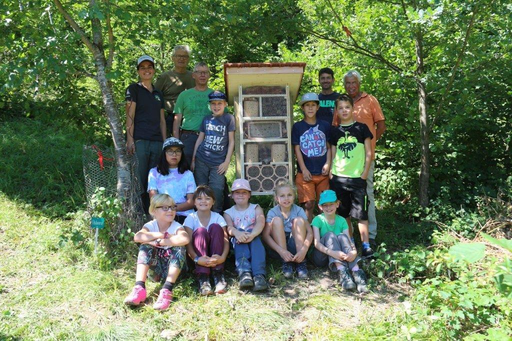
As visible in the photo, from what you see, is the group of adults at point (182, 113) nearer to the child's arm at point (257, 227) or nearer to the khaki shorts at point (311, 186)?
the khaki shorts at point (311, 186)

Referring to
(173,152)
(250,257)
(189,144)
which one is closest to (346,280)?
(250,257)

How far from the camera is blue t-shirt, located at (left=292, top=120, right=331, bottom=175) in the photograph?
16.6ft

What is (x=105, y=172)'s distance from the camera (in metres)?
5.27

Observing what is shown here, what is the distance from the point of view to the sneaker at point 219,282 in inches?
164

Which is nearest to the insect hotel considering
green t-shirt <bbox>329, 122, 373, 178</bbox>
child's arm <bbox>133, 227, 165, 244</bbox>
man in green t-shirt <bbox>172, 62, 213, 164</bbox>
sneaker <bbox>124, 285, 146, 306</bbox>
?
man in green t-shirt <bbox>172, 62, 213, 164</bbox>

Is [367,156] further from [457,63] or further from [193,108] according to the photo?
[193,108]

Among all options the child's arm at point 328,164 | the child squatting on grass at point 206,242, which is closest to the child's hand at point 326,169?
the child's arm at point 328,164

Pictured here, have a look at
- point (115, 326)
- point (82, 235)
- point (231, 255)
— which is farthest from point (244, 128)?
point (115, 326)

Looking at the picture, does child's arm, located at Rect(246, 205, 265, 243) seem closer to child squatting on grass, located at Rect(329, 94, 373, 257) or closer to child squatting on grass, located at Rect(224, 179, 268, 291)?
child squatting on grass, located at Rect(224, 179, 268, 291)

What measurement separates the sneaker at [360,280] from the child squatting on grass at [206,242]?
3.87 ft

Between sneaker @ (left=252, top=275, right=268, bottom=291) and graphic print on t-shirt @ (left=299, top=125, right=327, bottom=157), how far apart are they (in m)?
1.49

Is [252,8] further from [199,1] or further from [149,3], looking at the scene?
[149,3]

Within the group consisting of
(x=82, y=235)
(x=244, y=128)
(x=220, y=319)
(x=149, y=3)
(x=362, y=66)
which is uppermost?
(x=149, y=3)

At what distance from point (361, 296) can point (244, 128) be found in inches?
85.9
